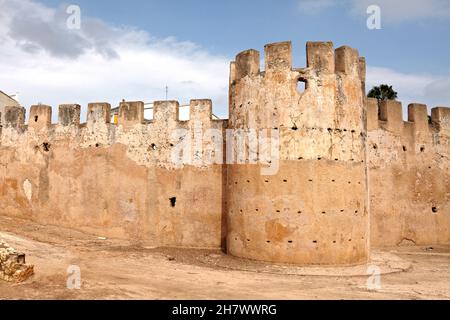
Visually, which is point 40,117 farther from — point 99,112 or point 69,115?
point 99,112

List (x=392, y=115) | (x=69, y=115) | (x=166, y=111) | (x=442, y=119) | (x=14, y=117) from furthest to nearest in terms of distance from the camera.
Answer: (x=442, y=119) → (x=14, y=117) → (x=392, y=115) → (x=69, y=115) → (x=166, y=111)

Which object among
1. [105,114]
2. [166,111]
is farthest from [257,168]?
[105,114]

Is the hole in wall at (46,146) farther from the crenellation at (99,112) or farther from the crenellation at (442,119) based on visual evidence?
the crenellation at (442,119)

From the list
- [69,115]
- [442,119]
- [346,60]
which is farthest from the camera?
[442,119]

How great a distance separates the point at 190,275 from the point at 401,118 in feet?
31.7

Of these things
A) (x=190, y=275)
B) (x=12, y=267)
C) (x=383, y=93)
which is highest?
(x=383, y=93)

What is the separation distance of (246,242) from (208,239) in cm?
225

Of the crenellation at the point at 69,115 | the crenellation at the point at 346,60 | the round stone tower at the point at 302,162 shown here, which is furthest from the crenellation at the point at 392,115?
the crenellation at the point at 69,115

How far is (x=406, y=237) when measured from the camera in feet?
44.6

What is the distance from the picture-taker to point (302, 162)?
30.0 feet

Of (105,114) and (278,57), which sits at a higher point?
(278,57)

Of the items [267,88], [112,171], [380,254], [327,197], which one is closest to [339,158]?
[327,197]

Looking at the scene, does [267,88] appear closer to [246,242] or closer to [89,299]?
[246,242]

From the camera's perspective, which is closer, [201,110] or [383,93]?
[201,110]
